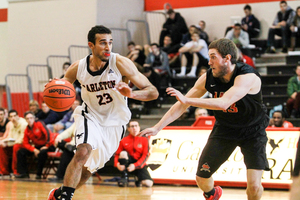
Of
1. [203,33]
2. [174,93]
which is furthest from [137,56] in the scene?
[174,93]

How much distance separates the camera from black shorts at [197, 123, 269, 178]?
4.53 m

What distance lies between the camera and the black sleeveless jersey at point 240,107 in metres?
4.52

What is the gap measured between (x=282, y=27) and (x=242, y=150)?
8477mm

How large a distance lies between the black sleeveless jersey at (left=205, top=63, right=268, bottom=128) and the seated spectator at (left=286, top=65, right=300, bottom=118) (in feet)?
18.9

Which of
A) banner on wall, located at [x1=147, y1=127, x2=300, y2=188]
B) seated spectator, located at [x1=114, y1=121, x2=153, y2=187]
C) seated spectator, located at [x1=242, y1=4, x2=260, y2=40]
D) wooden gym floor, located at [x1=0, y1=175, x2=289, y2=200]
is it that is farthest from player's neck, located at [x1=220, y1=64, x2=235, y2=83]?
seated spectator, located at [x1=242, y1=4, x2=260, y2=40]

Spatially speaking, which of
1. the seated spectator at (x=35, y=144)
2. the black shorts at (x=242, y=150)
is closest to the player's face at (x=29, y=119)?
the seated spectator at (x=35, y=144)

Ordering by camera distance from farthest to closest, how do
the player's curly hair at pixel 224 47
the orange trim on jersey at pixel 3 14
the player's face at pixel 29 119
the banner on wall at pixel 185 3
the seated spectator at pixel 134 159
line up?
the orange trim on jersey at pixel 3 14
the banner on wall at pixel 185 3
the player's face at pixel 29 119
the seated spectator at pixel 134 159
the player's curly hair at pixel 224 47

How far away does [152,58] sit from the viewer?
1237 cm

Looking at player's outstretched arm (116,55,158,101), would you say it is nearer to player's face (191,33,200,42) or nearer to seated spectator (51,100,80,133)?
seated spectator (51,100,80,133)

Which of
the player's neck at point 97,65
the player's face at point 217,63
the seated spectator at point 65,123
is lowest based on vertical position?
the seated spectator at point 65,123

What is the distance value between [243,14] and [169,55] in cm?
309

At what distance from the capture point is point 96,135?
16.2 ft

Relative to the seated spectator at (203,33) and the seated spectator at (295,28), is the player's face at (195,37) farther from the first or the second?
the seated spectator at (295,28)

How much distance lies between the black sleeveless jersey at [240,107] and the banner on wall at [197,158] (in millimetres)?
3460
